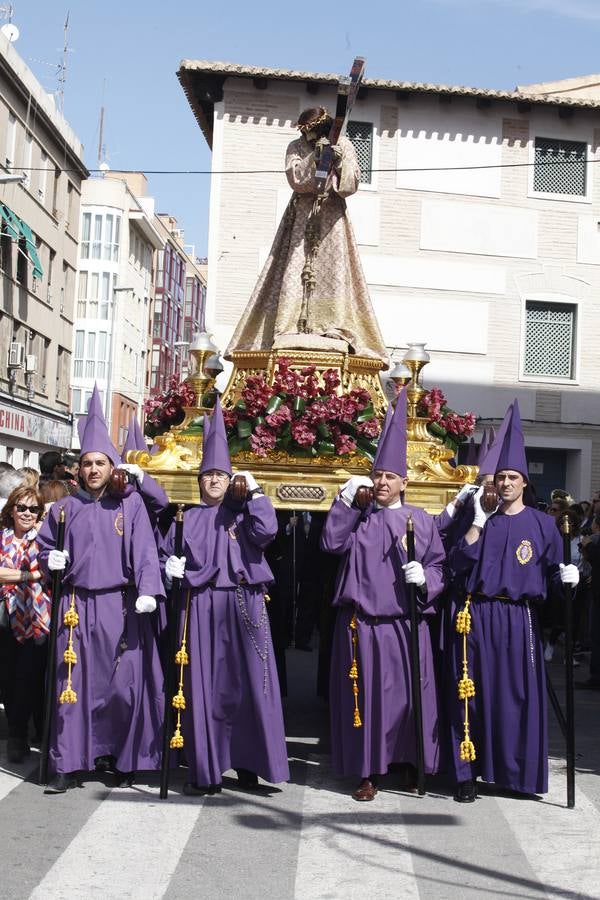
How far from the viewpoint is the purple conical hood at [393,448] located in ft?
23.1

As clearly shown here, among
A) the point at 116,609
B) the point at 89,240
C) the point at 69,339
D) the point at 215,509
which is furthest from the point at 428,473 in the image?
the point at 89,240

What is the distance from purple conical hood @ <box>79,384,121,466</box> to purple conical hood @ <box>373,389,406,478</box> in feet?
4.98

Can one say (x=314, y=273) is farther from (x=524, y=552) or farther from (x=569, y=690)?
(x=569, y=690)

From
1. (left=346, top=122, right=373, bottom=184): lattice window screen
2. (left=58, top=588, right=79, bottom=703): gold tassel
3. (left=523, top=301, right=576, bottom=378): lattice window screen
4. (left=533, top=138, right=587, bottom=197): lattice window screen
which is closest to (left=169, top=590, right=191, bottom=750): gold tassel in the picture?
(left=58, top=588, right=79, bottom=703): gold tassel

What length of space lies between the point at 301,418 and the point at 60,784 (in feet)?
9.28

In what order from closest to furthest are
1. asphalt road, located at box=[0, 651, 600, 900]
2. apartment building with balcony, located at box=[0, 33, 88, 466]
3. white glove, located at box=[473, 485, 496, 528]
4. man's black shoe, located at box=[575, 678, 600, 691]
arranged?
asphalt road, located at box=[0, 651, 600, 900] < white glove, located at box=[473, 485, 496, 528] < man's black shoe, located at box=[575, 678, 600, 691] < apartment building with balcony, located at box=[0, 33, 88, 466]

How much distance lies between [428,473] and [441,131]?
Answer: 16.6 meters

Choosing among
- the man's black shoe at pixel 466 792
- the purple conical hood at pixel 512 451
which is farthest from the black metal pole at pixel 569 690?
the man's black shoe at pixel 466 792

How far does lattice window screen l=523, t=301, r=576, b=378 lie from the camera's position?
78.9 ft

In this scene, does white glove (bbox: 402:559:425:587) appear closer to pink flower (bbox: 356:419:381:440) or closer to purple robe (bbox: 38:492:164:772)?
purple robe (bbox: 38:492:164:772)

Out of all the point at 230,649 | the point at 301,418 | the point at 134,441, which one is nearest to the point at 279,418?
the point at 301,418

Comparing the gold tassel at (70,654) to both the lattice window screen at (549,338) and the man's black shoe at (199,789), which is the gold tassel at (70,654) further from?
the lattice window screen at (549,338)

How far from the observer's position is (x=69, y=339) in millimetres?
40000

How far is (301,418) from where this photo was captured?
8.22 meters
